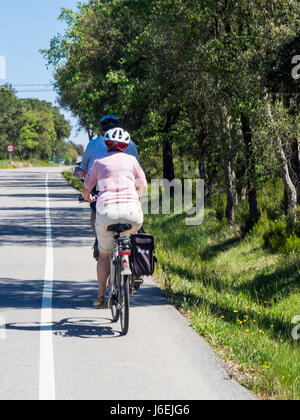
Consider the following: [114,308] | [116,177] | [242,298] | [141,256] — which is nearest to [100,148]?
[116,177]

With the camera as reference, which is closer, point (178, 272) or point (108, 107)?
point (178, 272)

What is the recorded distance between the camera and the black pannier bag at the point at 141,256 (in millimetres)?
7223

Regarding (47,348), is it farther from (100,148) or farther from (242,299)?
(242,299)

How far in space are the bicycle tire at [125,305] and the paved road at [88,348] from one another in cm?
14

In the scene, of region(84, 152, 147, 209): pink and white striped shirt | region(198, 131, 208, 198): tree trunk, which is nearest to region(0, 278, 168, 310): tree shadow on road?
region(84, 152, 147, 209): pink and white striped shirt

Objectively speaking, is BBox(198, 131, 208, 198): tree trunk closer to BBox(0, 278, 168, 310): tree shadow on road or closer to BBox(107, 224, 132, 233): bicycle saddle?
BBox(0, 278, 168, 310): tree shadow on road

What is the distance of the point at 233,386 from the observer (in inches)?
217

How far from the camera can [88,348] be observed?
22.2 feet

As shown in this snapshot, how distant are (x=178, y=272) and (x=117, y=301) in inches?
190

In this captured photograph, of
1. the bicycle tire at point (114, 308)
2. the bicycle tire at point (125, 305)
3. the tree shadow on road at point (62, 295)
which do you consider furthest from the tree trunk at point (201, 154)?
the bicycle tire at point (125, 305)

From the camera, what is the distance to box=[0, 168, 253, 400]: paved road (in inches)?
213

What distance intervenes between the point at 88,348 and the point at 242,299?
12.8 feet
